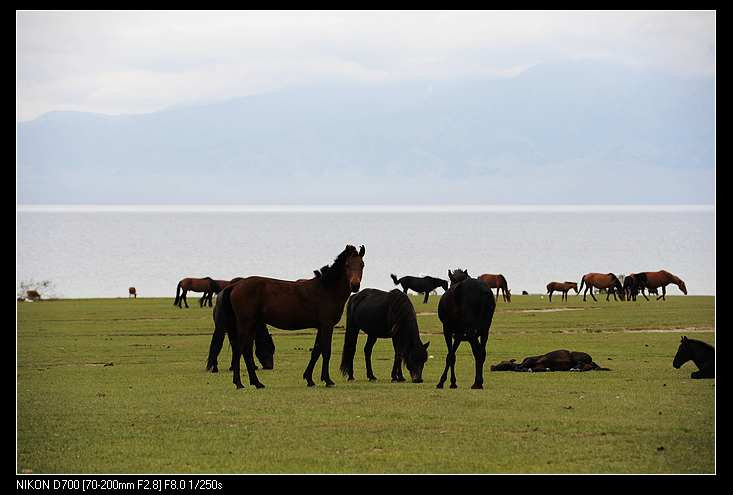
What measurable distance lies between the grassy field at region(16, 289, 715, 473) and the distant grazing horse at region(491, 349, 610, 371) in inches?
20.1

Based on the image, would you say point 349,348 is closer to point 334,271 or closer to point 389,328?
point 389,328

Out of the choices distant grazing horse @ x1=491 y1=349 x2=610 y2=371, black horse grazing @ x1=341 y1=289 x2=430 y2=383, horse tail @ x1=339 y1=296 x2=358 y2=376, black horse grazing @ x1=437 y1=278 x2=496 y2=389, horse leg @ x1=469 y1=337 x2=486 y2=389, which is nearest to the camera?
horse leg @ x1=469 y1=337 x2=486 y2=389

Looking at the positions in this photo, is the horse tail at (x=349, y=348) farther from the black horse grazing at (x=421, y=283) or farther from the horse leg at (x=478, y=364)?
the black horse grazing at (x=421, y=283)

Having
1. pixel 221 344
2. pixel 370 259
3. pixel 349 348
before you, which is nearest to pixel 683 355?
pixel 349 348

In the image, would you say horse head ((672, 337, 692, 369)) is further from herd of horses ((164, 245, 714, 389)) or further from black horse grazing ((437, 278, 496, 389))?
black horse grazing ((437, 278, 496, 389))

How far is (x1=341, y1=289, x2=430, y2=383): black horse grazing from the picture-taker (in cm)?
2156

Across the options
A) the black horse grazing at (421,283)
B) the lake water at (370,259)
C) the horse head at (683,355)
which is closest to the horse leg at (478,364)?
the horse head at (683,355)

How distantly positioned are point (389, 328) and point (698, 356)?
5.53 metres

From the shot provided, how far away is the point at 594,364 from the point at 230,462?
1127cm

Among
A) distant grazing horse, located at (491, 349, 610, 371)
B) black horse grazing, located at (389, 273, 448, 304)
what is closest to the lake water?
black horse grazing, located at (389, 273, 448, 304)

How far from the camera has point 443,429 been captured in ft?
51.1

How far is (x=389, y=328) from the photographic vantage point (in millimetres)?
21844
